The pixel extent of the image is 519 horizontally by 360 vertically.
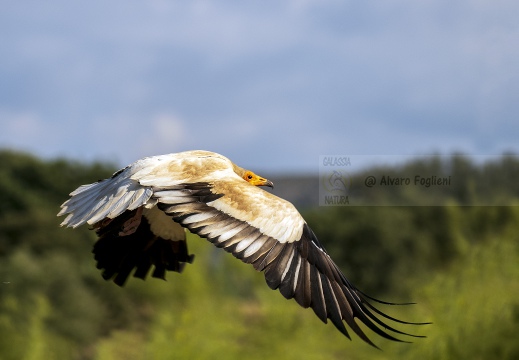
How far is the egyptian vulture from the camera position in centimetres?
825

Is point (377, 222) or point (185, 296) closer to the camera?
point (185, 296)

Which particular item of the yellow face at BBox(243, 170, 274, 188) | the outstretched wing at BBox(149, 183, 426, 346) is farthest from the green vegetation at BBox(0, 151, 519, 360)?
the outstretched wing at BBox(149, 183, 426, 346)

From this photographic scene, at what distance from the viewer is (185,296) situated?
131 feet

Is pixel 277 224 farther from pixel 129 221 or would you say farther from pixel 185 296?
pixel 185 296

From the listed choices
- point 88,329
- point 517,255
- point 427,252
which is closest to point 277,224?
point 517,255

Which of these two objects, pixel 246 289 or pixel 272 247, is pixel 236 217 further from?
pixel 246 289

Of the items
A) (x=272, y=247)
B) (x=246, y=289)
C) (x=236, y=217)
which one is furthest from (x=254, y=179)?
(x=246, y=289)

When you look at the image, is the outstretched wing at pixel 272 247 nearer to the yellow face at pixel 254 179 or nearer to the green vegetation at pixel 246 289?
the yellow face at pixel 254 179

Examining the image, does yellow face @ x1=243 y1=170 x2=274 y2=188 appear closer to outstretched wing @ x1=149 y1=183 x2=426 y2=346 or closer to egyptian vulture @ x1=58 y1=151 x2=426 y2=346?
egyptian vulture @ x1=58 y1=151 x2=426 y2=346

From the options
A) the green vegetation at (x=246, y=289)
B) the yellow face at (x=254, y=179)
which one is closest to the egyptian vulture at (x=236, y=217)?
the yellow face at (x=254, y=179)

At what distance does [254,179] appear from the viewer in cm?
997

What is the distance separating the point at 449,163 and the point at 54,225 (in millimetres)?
23505

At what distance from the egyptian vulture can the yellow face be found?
616 millimetres

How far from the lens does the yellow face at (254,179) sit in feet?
32.3
